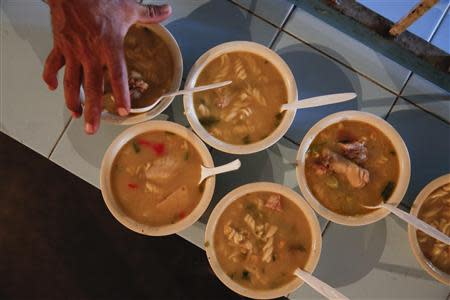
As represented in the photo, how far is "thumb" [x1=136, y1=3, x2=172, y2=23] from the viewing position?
5.55 feet

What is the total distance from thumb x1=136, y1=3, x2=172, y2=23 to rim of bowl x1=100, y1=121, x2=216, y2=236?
1.30ft

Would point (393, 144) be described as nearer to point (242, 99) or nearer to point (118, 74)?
point (242, 99)

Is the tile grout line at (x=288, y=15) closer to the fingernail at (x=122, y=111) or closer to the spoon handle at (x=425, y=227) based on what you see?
the fingernail at (x=122, y=111)

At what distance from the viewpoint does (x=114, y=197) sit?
185 centimetres

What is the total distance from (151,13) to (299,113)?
76cm

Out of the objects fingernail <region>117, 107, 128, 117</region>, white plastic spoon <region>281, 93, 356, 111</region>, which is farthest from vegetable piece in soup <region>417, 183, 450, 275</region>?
fingernail <region>117, 107, 128, 117</region>

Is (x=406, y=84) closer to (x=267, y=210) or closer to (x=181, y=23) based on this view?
(x=267, y=210)

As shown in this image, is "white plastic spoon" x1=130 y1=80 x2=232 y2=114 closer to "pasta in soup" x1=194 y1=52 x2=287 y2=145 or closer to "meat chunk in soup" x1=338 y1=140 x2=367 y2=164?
"pasta in soup" x1=194 y1=52 x2=287 y2=145

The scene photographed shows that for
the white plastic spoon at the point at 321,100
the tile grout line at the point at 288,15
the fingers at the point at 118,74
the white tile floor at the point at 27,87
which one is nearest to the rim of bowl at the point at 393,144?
the white plastic spoon at the point at 321,100

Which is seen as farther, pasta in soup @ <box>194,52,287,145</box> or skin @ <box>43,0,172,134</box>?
pasta in soup @ <box>194,52,287,145</box>

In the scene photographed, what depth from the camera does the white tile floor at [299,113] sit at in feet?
6.55

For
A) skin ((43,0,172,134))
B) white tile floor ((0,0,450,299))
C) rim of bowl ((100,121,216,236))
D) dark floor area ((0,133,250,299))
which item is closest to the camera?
skin ((43,0,172,134))

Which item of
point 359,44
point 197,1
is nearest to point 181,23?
point 197,1

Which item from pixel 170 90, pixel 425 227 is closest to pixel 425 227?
pixel 425 227
